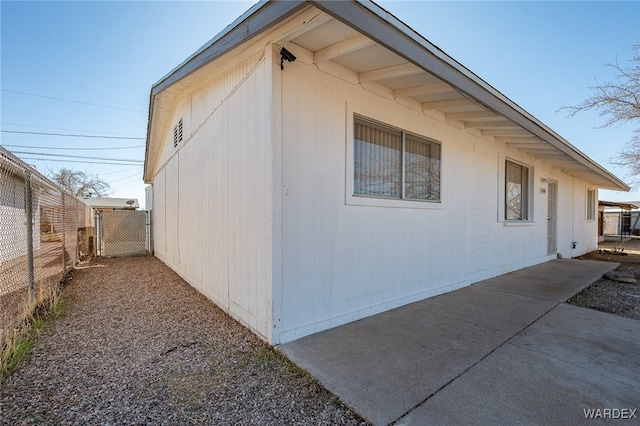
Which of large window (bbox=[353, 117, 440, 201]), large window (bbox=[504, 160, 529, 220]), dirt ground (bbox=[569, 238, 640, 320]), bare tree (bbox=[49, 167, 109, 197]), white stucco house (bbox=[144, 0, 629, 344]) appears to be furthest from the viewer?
bare tree (bbox=[49, 167, 109, 197])

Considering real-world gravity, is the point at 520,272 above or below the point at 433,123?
below

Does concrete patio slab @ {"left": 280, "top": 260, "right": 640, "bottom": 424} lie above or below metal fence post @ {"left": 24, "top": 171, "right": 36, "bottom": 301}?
below

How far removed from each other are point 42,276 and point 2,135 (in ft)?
79.8

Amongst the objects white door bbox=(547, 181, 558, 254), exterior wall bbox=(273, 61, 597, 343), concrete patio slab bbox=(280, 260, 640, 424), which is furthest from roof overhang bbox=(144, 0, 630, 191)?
white door bbox=(547, 181, 558, 254)

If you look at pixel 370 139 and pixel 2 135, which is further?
pixel 2 135

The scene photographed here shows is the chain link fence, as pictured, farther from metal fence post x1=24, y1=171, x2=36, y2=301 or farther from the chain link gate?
the chain link gate

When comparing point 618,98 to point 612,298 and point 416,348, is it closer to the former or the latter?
point 612,298

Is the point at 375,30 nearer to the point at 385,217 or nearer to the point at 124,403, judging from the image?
the point at 385,217

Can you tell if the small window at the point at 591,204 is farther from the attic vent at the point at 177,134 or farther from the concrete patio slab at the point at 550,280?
the attic vent at the point at 177,134

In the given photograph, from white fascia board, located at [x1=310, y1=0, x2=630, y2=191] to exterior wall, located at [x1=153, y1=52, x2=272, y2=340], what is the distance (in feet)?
3.78

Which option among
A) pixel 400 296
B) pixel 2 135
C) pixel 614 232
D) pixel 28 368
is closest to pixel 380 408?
pixel 400 296

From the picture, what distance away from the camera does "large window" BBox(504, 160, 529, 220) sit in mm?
6848

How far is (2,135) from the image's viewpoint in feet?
67.3

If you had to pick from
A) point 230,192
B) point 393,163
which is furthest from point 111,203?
A: point 393,163
